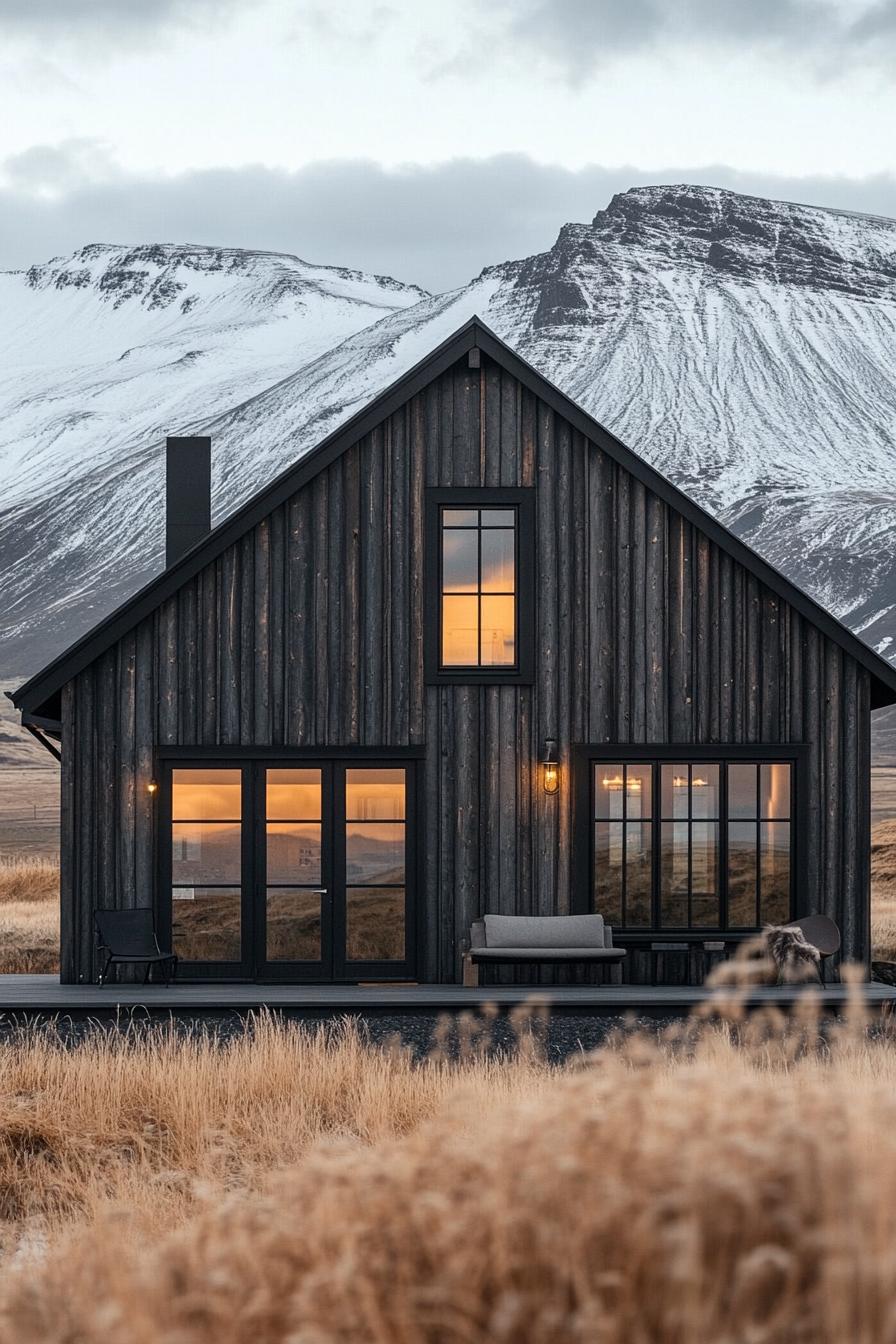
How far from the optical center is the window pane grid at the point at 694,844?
552 inches

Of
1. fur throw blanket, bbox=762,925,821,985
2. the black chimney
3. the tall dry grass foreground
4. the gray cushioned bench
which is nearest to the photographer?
the tall dry grass foreground

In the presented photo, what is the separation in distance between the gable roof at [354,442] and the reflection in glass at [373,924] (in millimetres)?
3038

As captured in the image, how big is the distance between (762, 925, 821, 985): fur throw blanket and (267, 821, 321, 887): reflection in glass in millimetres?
3856

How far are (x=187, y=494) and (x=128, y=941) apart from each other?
4.92 m

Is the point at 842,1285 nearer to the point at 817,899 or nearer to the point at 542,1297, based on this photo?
the point at 542,1297

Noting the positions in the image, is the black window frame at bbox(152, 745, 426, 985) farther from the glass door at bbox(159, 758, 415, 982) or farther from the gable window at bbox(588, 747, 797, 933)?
the gable window at bbox(588, 747, 797, 933)

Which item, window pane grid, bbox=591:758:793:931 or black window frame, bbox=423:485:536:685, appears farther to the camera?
black window frame, bbox=423:485:536:685

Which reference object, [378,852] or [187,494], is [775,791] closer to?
[378,852]

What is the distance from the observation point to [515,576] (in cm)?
1423

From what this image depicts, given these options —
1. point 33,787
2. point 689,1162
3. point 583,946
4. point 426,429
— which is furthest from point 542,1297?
point 33,787

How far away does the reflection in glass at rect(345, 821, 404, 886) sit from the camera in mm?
14031

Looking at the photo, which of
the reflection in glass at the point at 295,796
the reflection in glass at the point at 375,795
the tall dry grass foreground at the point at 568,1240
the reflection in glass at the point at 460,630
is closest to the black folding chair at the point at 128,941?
the reflection in glass at the point at 295,796

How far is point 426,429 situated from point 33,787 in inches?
3566

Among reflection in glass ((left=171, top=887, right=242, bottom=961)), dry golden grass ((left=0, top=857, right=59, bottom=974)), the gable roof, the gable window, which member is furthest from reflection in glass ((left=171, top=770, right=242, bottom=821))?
dry golden grass ((left=0, top=857, right=59, bottom=974))
